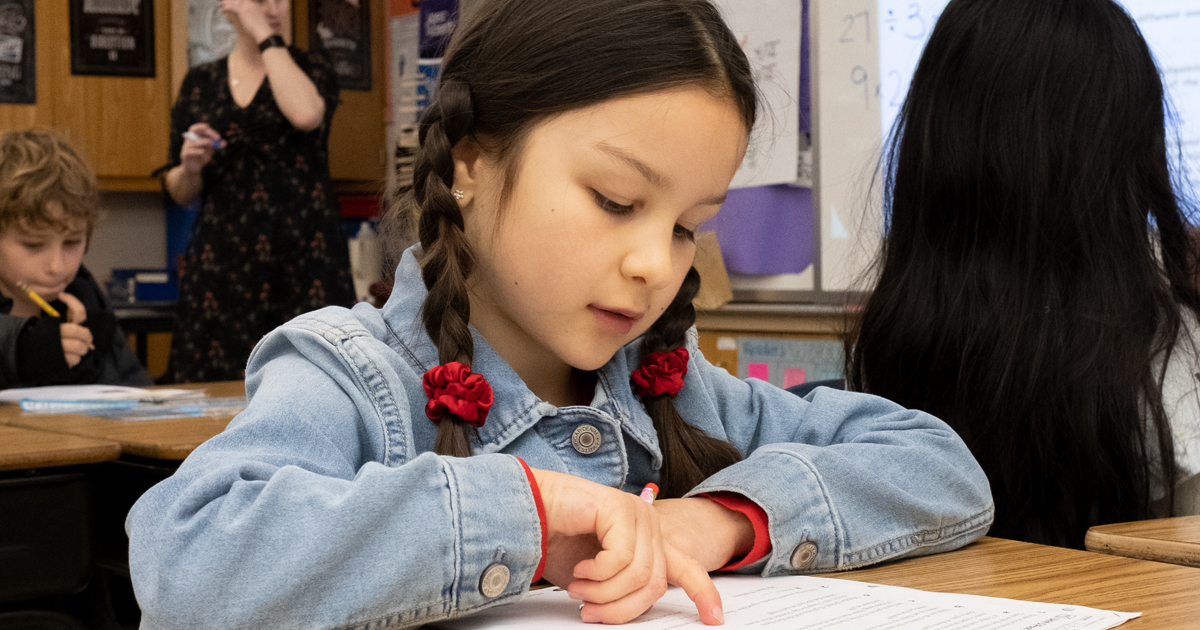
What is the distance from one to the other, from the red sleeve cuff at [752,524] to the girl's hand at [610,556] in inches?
3.8

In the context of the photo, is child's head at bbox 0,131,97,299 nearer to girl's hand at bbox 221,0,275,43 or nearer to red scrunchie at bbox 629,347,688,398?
girl's hand at bbox 221,0,275,43

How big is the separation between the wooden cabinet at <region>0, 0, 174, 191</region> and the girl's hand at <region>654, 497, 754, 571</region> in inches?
161

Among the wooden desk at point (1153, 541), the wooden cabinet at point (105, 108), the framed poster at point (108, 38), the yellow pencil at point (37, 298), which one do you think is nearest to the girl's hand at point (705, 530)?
the wooden desk at point (1153, 541)

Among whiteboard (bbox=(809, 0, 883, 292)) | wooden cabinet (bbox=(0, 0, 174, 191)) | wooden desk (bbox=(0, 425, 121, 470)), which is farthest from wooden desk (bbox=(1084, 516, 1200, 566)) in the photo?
wooden cabinet (bbox=(0, 0, 174, 191))

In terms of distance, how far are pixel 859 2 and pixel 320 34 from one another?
282cm

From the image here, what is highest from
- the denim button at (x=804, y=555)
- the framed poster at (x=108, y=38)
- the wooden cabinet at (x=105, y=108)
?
the framed poster at (x=108, y=38)

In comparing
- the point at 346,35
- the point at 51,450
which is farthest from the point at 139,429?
the point at 346,35

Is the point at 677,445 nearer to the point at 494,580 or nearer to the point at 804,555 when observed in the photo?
the point at 804,555

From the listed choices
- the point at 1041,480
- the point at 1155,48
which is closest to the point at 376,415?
the point at 1041,480

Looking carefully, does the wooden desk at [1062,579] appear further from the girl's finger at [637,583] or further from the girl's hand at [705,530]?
the girl's finger at [637,583]

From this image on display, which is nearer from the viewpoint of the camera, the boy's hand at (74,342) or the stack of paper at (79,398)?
the stack of paper at (79,398)

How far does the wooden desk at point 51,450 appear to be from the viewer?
116 cm

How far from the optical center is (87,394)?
1774 mm

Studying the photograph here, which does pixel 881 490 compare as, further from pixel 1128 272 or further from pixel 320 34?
pixel 320 34
